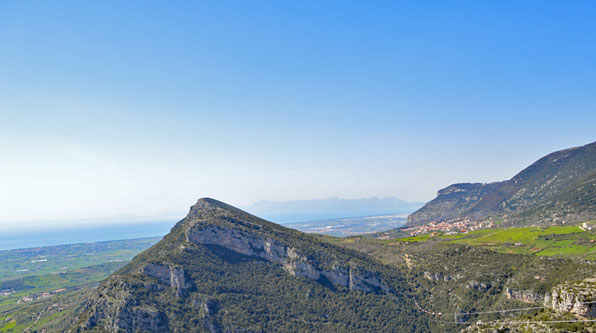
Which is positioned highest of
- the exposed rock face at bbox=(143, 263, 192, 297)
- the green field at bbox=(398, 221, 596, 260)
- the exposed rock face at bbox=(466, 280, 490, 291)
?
the exposed rock face at bbox=(143, 263, 192, 297)

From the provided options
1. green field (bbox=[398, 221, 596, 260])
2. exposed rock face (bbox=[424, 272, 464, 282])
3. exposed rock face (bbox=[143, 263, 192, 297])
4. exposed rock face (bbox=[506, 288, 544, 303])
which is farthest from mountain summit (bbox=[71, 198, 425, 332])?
green field (bbox=[398, 221, 596, 260])

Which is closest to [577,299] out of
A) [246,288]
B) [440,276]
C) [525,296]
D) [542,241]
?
[525,296]

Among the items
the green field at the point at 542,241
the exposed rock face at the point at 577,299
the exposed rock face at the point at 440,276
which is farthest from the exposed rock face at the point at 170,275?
the green field at the point at 542,241

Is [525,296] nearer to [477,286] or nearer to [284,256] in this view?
[477,286]

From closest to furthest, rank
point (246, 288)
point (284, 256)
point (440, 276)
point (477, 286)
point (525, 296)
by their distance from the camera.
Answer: point (525, 296) → point (477, 286) → point (246, 288) → point (440, 276) → point (284, 256)

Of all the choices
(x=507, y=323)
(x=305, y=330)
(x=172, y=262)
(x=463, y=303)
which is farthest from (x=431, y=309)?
(x=172, y=262)

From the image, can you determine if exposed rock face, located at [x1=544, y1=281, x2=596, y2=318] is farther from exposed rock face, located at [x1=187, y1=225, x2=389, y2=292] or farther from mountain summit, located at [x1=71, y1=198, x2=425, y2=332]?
exposed rock face, located at [x1=187, y1=225, x2=389, y2=292]

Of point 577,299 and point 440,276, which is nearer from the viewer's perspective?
point 577,299
